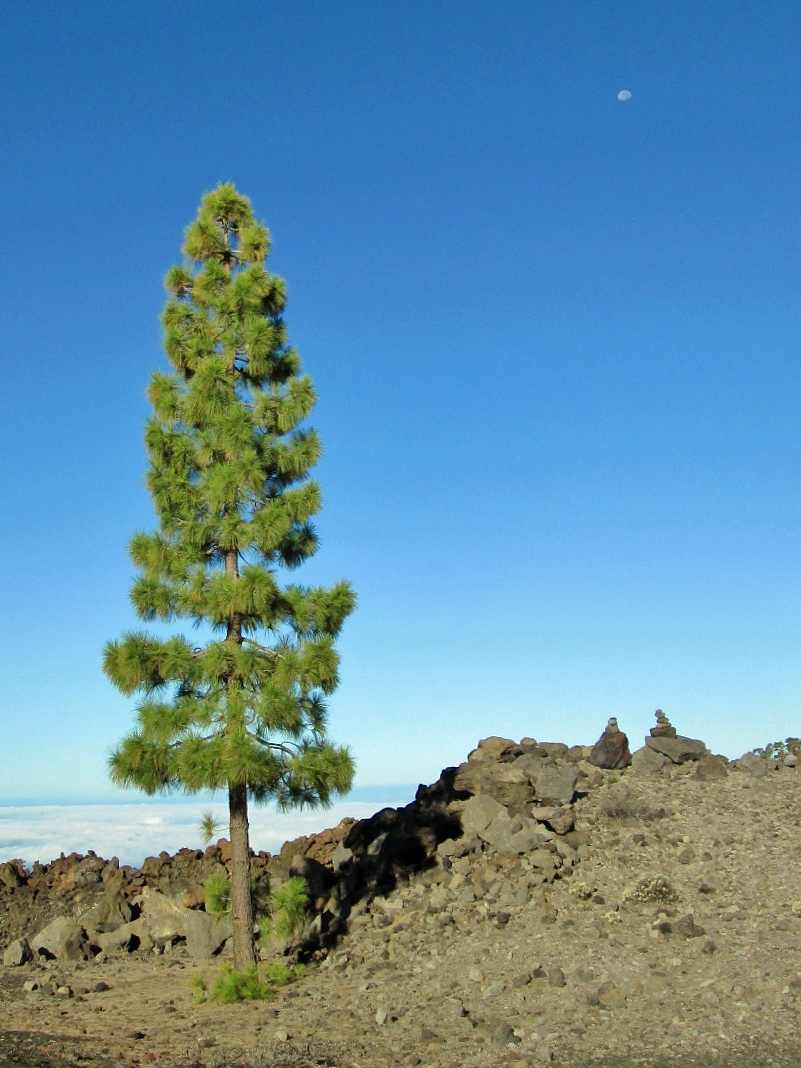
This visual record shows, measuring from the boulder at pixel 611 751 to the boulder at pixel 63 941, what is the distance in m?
11.5

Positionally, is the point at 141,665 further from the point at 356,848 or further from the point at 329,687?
the point at 356,848

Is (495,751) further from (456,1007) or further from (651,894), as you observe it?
(456,1007)

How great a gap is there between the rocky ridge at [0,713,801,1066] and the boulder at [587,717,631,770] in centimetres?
5

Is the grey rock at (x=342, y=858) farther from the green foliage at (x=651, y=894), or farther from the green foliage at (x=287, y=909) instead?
the green foliage at (x=651, y=894)

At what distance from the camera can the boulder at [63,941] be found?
66.5ft

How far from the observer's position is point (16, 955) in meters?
19.9

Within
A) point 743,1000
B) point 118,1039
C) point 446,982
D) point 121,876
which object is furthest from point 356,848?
point 743,1000

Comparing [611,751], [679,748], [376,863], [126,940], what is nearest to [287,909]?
[376,863]

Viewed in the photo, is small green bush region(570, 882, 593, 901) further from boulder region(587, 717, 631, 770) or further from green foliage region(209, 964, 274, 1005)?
boulder region(587, 717, 631, 770)

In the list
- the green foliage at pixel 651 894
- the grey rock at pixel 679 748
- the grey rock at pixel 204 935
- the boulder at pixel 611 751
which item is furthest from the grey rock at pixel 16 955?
the grey rock at pixel 679 748

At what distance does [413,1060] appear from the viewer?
1169cm

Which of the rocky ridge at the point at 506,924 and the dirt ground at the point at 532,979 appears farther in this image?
the rocky ridge at the point at 506,924

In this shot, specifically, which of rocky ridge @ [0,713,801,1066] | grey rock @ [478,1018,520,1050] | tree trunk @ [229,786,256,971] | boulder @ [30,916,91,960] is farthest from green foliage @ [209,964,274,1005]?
boulder @ [30,916,91,960]

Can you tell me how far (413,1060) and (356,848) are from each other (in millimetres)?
9889
